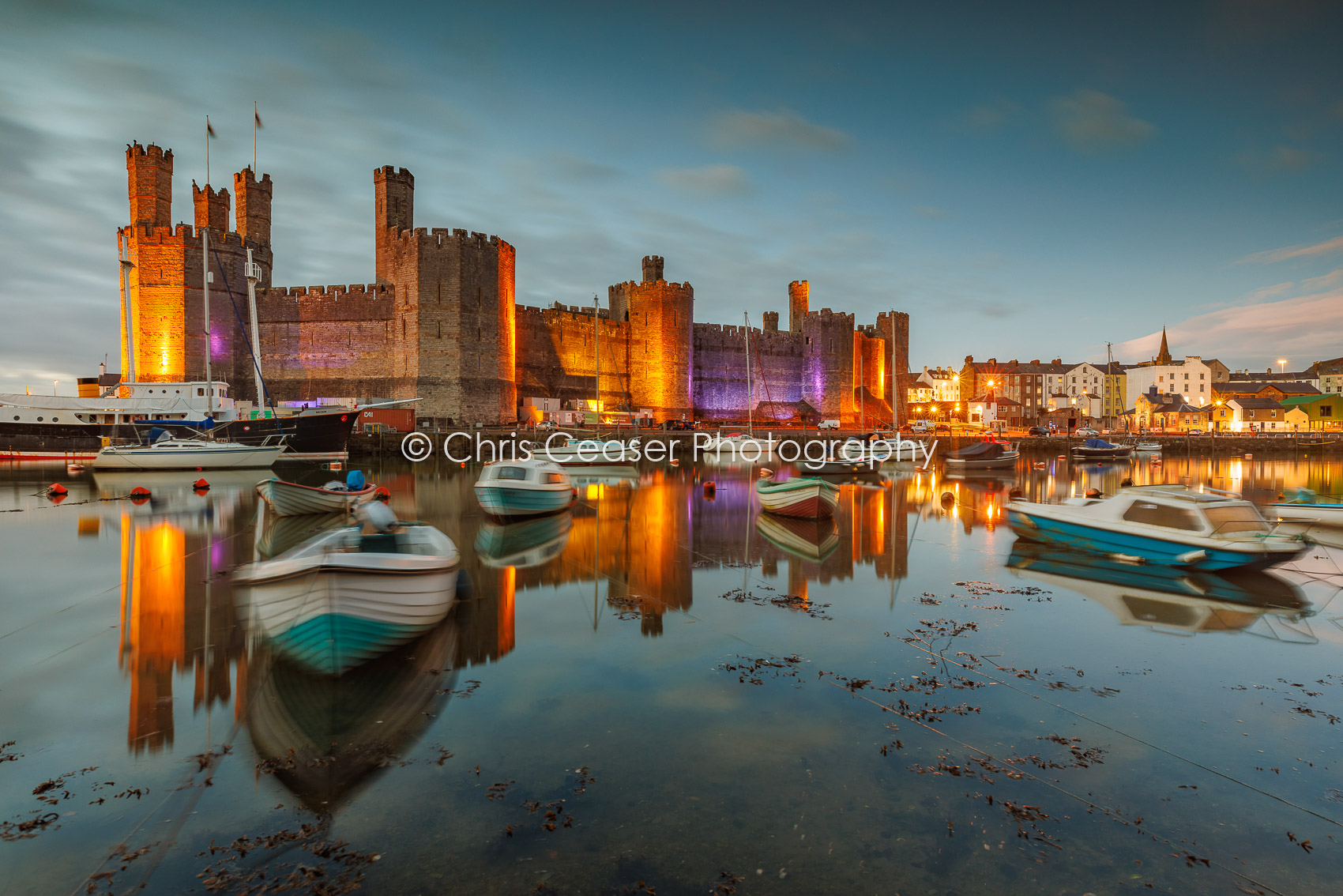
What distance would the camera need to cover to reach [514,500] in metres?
13.1

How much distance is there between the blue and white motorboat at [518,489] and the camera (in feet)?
42.3

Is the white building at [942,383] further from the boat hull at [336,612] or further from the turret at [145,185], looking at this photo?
the boat hull at [336,612]

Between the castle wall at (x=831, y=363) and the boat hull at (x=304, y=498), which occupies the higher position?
the castle wall at (x=831, y=363)

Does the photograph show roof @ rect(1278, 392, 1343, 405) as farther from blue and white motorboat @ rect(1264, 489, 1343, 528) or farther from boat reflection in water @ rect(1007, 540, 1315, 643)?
boat reflection in water @ rect(1007, 540, 1315, 643)

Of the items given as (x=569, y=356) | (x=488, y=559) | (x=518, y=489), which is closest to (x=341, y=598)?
(x=488, y=559)

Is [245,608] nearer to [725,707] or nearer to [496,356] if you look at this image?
[725,707]

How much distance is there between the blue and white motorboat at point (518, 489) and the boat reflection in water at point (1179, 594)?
8614 mm

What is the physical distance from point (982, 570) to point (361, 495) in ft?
37.3

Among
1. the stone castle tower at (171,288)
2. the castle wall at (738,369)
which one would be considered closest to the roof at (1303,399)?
the castle wall at (738,369)

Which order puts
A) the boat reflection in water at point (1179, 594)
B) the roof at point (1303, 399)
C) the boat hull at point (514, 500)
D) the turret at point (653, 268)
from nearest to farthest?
the boat reflection in water at point (1179, 594), the boat hull at point (514, 500), the turret at point (653, 268), the roof at point (1303, 399)

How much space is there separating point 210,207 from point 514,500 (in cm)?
3648

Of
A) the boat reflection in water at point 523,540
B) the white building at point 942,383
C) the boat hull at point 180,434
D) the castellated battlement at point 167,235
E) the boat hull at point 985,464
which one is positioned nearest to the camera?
the boat reflection in water at point 523,540

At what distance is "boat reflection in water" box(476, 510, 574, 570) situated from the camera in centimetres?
965

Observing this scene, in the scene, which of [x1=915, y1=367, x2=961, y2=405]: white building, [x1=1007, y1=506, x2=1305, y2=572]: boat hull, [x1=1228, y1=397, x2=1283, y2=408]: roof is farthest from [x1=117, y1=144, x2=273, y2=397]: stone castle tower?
[x1=1228, y1=397, x2=1283, y2=408]: roof
